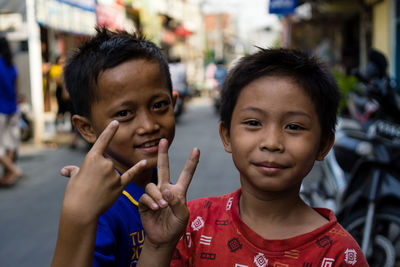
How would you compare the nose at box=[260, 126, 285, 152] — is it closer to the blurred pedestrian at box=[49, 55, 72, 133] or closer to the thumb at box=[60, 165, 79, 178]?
the thumb at box=[60, 165, 79, 178]

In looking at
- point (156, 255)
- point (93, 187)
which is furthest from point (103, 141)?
point (156, 255)

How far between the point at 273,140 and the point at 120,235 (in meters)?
0.53

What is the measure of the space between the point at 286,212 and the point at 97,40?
884 mm

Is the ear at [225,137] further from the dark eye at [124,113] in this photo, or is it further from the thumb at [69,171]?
the thumb at [69,171]

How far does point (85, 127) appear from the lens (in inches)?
59.1

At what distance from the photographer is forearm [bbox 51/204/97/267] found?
3.31 ft

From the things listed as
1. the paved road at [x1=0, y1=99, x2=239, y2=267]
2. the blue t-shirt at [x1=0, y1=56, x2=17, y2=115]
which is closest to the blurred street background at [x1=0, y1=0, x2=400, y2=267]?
the paved road at [x1=0, y1=99, x2=239, y2=267]

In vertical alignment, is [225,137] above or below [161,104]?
below

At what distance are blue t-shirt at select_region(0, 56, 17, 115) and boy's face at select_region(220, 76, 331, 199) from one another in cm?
546

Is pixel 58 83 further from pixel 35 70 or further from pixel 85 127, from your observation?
pixel 85 127

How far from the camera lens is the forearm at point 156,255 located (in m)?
1.16

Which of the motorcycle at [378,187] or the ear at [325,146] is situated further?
the motorcycle at [378,187]

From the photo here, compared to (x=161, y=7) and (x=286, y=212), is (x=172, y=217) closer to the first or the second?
(x=286, y=212)

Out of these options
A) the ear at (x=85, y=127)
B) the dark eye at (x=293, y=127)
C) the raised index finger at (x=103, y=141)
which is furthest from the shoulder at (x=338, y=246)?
the ear at (x=85, y=127)
